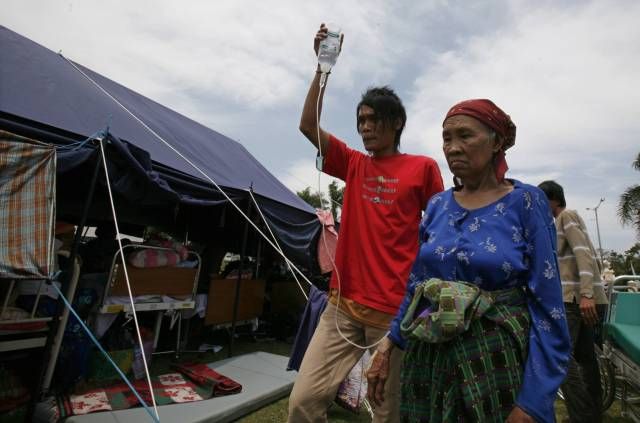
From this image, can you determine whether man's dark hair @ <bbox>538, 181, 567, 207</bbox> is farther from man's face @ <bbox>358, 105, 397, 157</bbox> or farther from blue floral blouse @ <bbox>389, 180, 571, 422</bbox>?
blue floral blouse @ <bbox>389, 180, 571, 422</bbox>

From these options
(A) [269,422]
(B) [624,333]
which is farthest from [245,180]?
(B) [624,333]

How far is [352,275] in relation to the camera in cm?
169

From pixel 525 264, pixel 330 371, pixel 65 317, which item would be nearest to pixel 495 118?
pixel 525 264

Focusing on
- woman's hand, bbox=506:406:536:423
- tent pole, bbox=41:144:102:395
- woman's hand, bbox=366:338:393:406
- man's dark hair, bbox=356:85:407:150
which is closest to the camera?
woman's hand, bbox=506:406:536:423

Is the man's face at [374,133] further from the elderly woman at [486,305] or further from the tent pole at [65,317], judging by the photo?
the tent pole at [65,317]

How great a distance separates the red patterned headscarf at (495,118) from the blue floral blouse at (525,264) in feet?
0.26

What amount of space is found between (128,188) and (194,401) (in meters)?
1.89

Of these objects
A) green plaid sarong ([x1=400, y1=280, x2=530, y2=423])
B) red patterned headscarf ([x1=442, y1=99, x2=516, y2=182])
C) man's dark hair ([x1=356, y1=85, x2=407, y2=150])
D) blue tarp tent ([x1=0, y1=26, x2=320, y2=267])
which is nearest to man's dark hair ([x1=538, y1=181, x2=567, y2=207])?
man's dark hair ([x1=356, y1=85, x2=407, y2=150])

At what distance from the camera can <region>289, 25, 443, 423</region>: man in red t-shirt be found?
1513 mm

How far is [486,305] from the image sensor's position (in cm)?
94

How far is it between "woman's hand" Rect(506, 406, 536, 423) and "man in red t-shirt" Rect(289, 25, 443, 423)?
0.57 metres

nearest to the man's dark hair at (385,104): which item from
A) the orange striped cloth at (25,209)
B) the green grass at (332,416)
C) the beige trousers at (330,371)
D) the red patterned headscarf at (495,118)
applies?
the red patterned headscarf at (495,118)

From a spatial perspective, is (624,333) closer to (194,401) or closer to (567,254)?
(567,254)

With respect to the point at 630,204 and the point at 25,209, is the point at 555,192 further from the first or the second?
the point at 630,204
